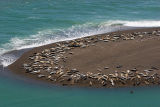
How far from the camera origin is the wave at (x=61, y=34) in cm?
4584

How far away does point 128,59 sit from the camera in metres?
41.1

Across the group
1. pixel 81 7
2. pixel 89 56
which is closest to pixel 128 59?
pixel 89 56

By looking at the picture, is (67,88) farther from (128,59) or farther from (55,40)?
(55,40)

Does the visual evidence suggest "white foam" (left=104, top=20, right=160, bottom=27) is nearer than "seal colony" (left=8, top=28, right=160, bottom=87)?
No

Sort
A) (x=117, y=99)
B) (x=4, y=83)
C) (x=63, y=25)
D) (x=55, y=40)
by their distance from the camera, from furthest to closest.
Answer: (x=63, y=25)
(x=55, y=40)
(x=4, y=83)
(x=117, y=99)

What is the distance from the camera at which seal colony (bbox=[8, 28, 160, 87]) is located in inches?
1465

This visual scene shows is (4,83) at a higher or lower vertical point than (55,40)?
lower

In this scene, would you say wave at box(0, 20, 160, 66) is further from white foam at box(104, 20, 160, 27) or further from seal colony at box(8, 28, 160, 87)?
seal colony at box(8, 28, 160, 87)

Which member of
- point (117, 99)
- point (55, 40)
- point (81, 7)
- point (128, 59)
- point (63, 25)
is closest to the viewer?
point (117, 99)

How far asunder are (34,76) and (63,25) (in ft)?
59.4

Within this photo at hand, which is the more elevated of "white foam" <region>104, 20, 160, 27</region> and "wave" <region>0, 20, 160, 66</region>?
"white foam" <region>104, 20, 160, 27</region>

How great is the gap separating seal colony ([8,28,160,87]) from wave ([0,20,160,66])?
2.19m

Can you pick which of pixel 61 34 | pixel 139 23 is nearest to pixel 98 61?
pixel 61 34

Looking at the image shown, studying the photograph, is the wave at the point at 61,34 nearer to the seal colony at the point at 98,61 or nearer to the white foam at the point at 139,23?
the white foam at the point at 139,23
